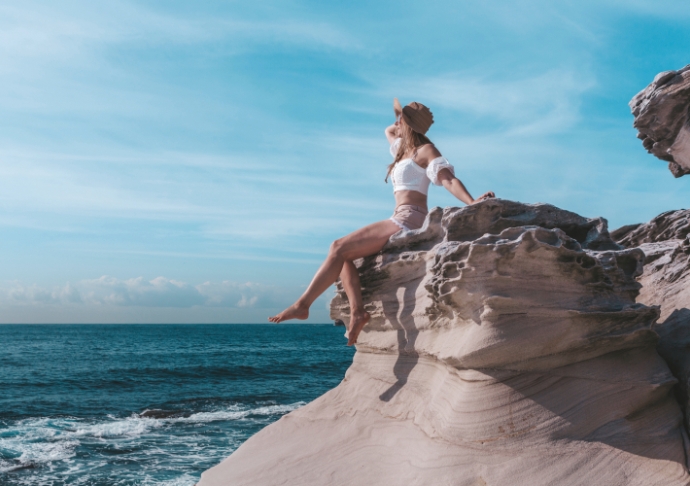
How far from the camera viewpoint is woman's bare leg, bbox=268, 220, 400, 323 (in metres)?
6.07

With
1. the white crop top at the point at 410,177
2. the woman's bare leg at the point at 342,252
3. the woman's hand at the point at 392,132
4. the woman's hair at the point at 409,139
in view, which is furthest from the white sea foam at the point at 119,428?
the woman's hair at the point at 409,139

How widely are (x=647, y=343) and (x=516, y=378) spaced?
4.11ft

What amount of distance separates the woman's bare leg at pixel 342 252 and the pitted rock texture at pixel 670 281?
9.23ft

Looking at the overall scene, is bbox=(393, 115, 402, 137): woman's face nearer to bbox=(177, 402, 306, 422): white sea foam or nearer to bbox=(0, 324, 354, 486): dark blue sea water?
bbox=(0, 324, 354, 486): dark blue sea water

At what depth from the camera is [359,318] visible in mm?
6180

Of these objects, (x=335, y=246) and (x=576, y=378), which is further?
(x=335, y=246)

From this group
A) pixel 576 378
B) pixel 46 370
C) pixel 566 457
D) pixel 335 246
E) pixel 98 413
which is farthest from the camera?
pixel 46 370

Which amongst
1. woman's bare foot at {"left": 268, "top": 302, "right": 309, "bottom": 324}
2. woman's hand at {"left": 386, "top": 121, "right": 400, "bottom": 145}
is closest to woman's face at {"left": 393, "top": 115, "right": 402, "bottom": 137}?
woman's hand at {"left": 386, "top": 121, "right": 400, "bottom": 145}

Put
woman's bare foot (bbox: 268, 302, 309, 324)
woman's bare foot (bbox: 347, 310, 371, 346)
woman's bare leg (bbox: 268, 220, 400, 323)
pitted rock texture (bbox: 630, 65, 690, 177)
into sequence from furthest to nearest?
pitted rock texture (bbox: 630, 65, 690, 177) < woman's bare foot (bbox: 347, 310, 371, 346) < woman's bare leg (bbox: 268, 220, 400, 323) < woman's bare foot (bbox: 268, 302, 309, 324)

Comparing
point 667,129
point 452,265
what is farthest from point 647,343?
point 667,129

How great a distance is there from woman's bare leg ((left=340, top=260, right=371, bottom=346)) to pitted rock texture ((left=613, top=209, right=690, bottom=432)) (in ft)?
9.46

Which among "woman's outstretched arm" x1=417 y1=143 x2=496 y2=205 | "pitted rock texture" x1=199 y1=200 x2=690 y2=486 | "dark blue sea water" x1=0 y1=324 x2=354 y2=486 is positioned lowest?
"dark blue sea water" x1=0 y1=324 x2=354 y2=486

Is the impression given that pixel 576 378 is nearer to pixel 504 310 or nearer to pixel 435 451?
pixel 504 310

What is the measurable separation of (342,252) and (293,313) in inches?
32.2
